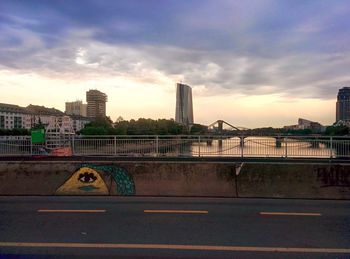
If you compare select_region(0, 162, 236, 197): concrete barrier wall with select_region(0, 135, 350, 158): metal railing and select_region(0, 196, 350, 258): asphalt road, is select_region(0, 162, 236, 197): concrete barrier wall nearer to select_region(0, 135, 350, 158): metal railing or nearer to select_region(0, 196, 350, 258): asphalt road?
select_region(0, 196, 350, 258): asphalt road

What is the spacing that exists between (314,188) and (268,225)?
4113 millimetres

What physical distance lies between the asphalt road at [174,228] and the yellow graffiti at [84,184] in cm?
93

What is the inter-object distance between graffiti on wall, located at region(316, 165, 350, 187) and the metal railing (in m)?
3.56

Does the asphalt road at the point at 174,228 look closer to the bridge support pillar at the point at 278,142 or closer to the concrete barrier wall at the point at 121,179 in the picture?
the concrete barrier wall at the point at 121,179

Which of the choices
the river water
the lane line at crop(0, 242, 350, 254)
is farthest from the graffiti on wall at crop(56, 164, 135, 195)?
the lane line at crop(0, 242, 350, 254)

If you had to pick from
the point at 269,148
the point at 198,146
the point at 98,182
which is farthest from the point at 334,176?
the point at 98,182

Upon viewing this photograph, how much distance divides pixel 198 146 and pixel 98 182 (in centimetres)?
585

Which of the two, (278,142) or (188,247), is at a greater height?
(278,142)

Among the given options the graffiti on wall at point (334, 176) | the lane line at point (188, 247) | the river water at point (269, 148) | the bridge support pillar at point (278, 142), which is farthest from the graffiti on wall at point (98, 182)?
the bridge support pillar at point (278, 142)

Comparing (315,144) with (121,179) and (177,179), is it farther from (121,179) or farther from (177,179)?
(121,179)

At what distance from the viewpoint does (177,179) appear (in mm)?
11141

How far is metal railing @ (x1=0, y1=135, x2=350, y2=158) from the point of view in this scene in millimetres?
15070

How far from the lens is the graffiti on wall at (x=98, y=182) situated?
1107 cm

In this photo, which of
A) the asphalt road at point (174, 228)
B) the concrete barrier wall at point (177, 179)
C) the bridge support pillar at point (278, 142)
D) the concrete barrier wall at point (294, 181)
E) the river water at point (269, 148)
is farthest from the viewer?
the bridge support pillar at point (278, 142)
